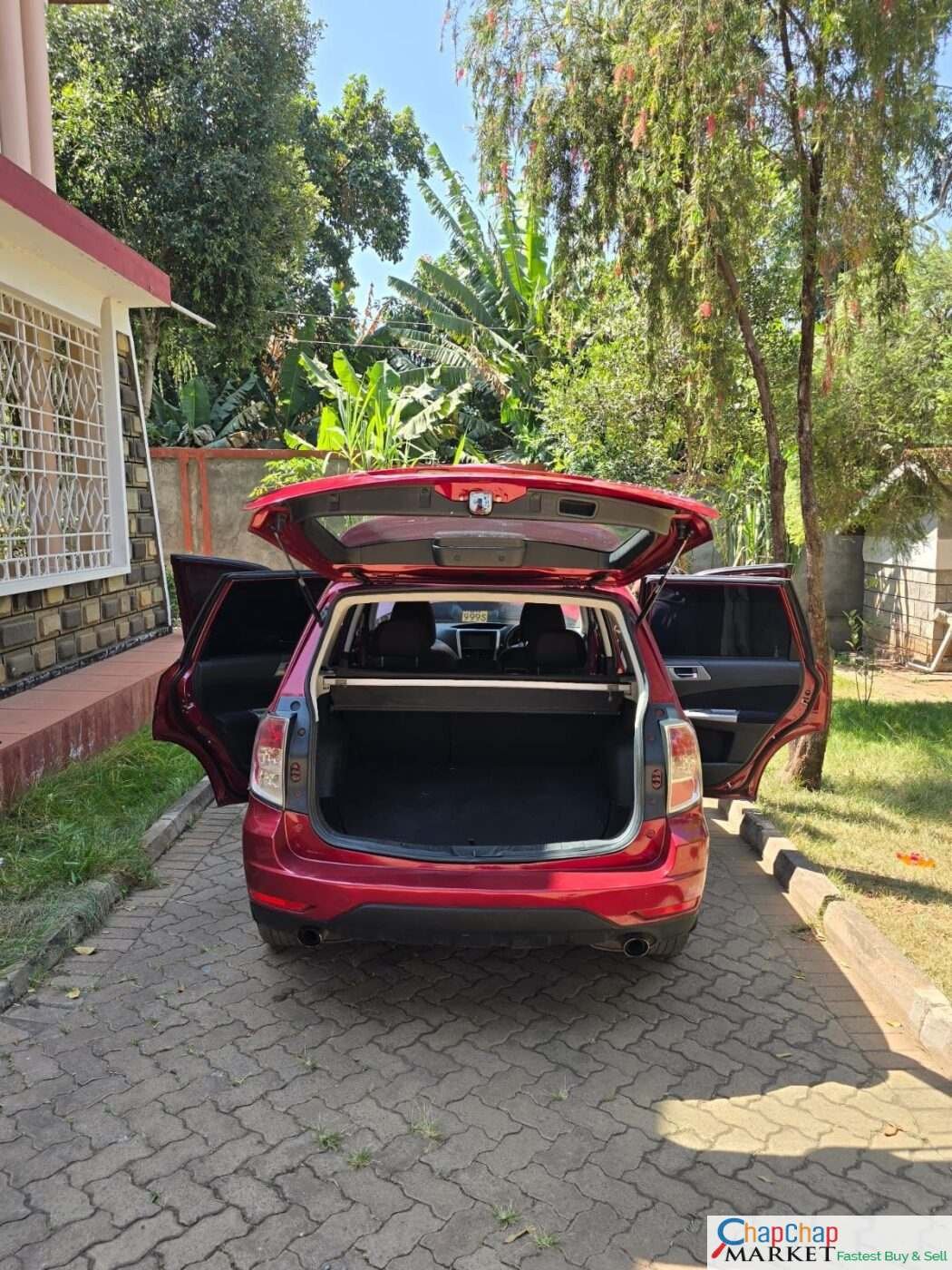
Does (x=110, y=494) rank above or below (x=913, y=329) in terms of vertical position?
below

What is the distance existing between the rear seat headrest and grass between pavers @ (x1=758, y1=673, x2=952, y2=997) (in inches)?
65.1

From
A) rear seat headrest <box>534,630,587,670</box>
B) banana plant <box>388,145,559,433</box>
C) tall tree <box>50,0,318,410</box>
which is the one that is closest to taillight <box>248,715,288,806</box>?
rear seat headrest <box>534,630,587,670</box>

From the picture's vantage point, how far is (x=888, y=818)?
5.26 meters

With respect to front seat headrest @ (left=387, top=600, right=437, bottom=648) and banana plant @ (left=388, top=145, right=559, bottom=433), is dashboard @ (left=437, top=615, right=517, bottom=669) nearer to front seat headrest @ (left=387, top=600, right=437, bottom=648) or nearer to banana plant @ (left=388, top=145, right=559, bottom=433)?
front seat headrest @ (left=387, top=600, right=437, bottom=648)

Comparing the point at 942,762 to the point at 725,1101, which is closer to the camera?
the point at 725,1101

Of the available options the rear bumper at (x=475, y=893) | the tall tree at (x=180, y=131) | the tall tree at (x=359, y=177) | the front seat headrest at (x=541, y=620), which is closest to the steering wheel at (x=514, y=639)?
the front seat headrest at (x=541, y=620)

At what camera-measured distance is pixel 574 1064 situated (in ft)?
9.87

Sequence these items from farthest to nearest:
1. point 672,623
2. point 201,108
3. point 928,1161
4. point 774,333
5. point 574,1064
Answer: point 201,108 < point 774,333 < point 672,623 < point 574,1064 < point 928,1161

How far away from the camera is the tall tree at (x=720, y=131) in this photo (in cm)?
455

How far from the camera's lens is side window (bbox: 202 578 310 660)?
4.51m

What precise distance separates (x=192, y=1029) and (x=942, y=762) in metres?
5.23

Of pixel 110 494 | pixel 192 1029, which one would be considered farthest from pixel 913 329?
pixel 192 1029

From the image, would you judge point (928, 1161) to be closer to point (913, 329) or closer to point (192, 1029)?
point (192, 1029)

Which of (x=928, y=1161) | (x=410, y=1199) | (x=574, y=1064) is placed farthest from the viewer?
(x=574, y=1064)
